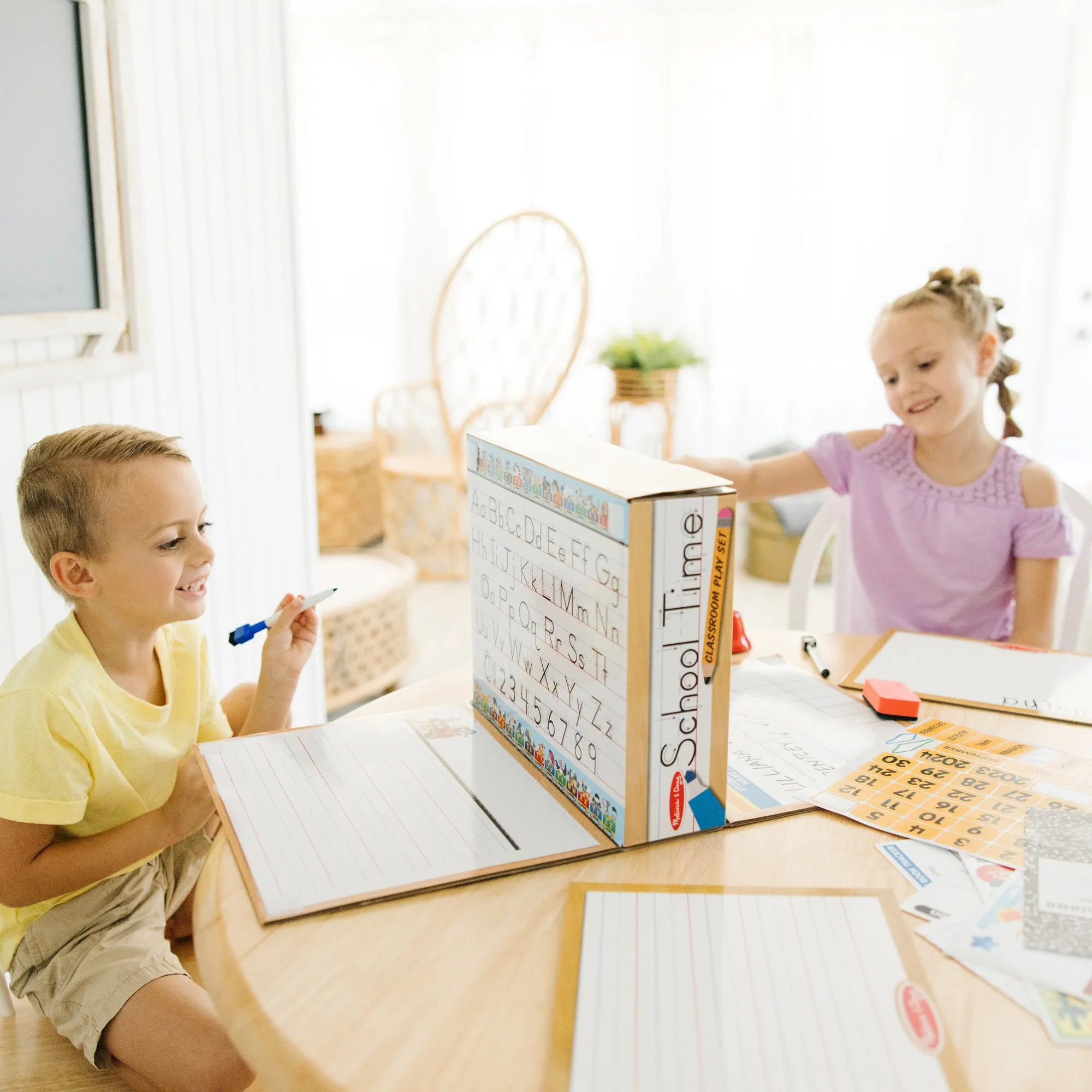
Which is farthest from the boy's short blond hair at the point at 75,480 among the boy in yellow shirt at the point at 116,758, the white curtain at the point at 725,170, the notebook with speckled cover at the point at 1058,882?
the white curtain at the point at 725,170

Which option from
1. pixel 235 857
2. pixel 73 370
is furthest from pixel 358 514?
pixel 235 857

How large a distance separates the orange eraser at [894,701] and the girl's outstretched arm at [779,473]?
56 centimetres

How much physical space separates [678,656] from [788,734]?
287 mm

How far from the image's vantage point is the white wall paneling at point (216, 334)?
1416 mm

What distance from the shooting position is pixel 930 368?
1475mm

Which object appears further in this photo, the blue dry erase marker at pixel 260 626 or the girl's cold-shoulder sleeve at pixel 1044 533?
the girl's cold-shoulder sleeve at pixel 1044 533

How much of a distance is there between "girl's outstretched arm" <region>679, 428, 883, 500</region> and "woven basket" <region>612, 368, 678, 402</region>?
7.37 feet

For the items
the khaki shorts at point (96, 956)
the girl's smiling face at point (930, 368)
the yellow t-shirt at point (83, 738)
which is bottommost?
the khaki shorts at point (96, 956)

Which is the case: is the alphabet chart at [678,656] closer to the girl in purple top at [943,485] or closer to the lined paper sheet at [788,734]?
the lined paper sheet at [788,734]

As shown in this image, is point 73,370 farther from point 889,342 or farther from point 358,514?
point 358,514

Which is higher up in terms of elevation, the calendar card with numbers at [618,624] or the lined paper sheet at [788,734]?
the calendar card with numbers at [618,624]

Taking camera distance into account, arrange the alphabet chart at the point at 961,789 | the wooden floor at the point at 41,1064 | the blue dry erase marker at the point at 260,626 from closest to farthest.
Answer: the alphabet chart at the point at 961,789 < the wooden floor at the point at 41,1064 < the blue dry erase marker at the point at 260,626

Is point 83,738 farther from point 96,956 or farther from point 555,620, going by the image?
point 555,620

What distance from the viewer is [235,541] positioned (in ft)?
6.44
